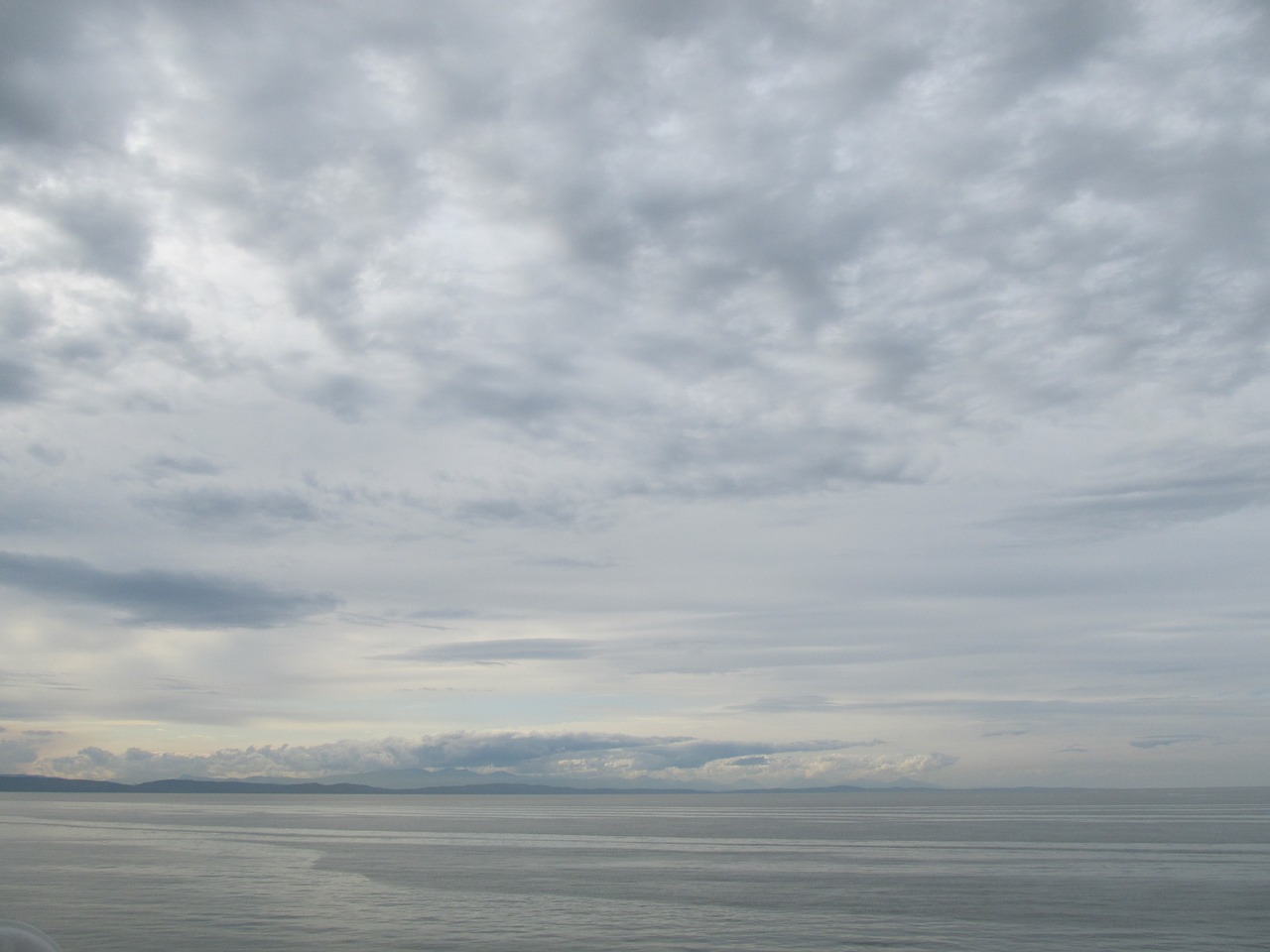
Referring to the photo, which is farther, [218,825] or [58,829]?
[218,825]

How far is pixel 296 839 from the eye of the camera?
106m

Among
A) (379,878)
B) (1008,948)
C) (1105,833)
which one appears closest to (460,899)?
(379,878)

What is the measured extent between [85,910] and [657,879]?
3152cm

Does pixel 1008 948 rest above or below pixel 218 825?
above

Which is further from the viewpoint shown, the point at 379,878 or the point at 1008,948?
the point at 379,878

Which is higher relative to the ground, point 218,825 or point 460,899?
point 460,899

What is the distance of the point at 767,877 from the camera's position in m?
62.3

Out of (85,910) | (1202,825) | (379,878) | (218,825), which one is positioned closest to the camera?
(85,910)

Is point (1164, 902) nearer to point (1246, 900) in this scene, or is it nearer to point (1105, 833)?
point (1246, 900)

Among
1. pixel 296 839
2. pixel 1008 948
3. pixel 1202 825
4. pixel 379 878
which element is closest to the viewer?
pixel 1008 948

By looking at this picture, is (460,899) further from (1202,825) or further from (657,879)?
(1202,825)

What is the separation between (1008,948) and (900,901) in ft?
42.8

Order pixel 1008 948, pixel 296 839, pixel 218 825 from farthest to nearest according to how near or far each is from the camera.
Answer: pixel 218 825 → pixel 296 839 → pixel 1008 948

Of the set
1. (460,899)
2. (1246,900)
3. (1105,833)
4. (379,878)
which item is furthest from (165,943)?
(1105,833)
